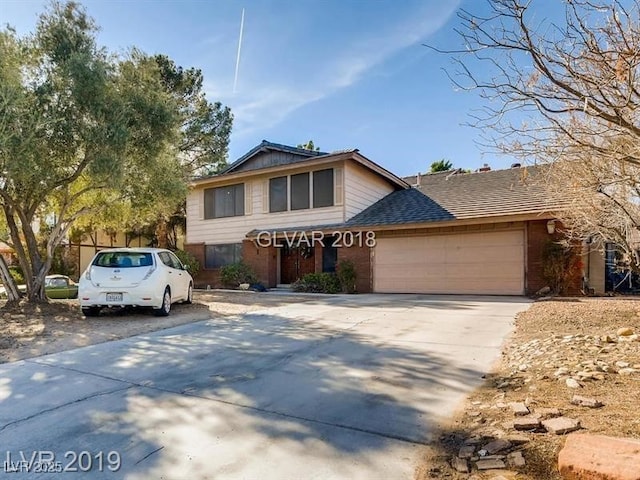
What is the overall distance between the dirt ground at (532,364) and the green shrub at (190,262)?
10220 mm

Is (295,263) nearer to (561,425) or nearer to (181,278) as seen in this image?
(181,278)

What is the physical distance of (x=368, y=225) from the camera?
1527cm

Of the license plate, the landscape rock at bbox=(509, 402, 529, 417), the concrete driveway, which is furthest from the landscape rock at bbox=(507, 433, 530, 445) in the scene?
the license plate

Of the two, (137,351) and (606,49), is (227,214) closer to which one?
(137,351)

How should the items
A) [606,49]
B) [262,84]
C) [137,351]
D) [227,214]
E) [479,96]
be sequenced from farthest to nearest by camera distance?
[227,214], [262,84], [137,351], [479,96], [606,49]

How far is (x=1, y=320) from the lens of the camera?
7.98 meters

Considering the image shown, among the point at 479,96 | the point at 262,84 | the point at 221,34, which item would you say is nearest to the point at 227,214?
the point at 262,84

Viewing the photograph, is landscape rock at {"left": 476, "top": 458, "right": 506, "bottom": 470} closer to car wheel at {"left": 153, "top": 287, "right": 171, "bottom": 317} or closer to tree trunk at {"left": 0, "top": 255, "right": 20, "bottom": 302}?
car wheel at {"left": 153, "top": 287, "right": 171, "bottom": 317}

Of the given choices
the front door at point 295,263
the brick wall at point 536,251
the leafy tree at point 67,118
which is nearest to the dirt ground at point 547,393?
the brick wall at point 536,251

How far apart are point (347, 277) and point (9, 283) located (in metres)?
10.3

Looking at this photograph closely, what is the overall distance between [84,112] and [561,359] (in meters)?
9.92

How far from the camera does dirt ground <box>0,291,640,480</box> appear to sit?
8.66ft

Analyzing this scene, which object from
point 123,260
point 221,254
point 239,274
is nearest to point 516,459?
point 123,260

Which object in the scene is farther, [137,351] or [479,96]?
[137,351]
